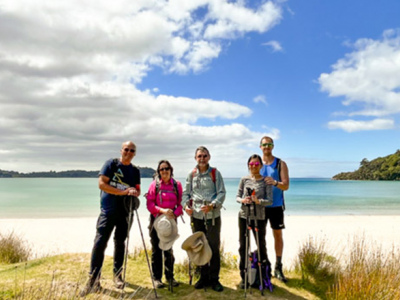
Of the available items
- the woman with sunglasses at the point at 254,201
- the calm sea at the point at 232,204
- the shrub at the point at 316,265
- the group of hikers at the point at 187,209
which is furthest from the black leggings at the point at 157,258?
the calm sea at the point at 232,204

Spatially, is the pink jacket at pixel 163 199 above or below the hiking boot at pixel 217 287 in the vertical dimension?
above

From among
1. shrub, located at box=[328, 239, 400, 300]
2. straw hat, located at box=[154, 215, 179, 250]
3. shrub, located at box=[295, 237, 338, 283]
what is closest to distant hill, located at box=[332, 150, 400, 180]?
shrub, located at box=[295, 237, 338, 283]

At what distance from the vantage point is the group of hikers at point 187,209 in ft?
13.7

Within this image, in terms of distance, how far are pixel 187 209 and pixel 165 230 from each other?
0.41 meters

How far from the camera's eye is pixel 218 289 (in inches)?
169

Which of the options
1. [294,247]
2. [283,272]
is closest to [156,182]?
[283,272]

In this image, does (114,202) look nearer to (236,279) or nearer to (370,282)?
(236,279)

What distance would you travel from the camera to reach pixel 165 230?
4109 mm

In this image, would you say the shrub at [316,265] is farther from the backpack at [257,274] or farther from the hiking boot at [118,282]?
the hiking boot at [118,282]

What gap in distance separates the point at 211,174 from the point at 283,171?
1152 millimetres

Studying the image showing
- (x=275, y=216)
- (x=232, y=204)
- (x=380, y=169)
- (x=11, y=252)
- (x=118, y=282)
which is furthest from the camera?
(x=380, y=169)

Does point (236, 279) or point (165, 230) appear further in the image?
point (236, 279)

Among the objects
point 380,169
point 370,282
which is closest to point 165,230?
point 370,282

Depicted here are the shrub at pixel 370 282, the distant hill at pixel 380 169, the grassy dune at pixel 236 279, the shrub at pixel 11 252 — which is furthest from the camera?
the distant hill at pixel 380 169
